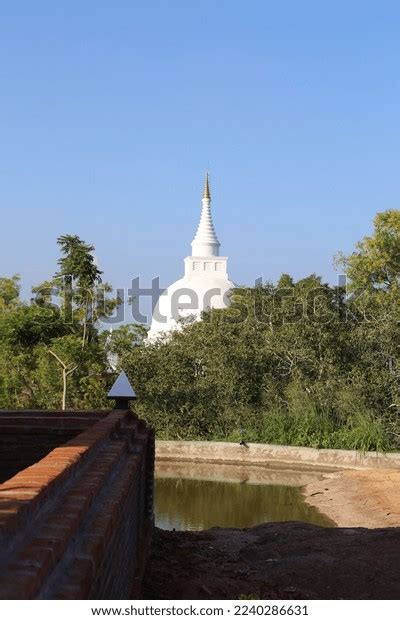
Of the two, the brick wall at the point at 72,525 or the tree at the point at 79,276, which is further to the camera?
the tree at the point at 79,276

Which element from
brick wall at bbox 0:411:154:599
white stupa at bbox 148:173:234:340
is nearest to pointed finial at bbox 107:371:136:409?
brick wall at bbox 0:411:154:599

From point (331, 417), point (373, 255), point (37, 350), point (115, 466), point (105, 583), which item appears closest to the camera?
point (105, 583)

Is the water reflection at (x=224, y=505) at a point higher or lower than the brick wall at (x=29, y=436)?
lower

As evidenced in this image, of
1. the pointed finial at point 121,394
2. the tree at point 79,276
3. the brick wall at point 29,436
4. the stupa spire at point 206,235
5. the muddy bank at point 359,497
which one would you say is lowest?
the muddy bank at point 359,497

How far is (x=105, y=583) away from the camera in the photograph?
5793 millimetres

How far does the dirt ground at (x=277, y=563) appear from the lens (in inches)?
450

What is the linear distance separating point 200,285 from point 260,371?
1766 centimetres

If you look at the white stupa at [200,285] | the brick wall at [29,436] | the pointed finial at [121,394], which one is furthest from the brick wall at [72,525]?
the white stupa at [200,285]

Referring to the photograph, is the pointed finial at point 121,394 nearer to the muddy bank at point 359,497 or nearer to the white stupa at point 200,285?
the muddy bank at point 359,497

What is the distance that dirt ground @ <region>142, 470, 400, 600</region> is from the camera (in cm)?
1144

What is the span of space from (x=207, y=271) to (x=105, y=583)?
4400 cm

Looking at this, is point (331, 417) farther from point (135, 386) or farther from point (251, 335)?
point (135, 386)

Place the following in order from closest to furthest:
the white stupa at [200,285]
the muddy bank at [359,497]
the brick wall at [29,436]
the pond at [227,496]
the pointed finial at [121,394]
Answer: the brick wall at [29,436]
the pointed finial at [121,394]
the muddy bank at [359,497]
the pond at [227,496]
the white stupa at [200,285]

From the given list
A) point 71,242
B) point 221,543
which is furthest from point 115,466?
point 71,242
